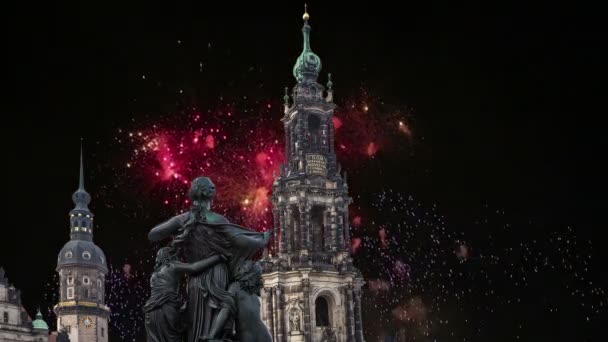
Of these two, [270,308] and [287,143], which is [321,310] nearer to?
[270,308]

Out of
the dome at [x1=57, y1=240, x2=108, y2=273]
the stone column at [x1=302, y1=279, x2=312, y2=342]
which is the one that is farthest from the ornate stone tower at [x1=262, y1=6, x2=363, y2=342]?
the dome at [x1=57, y1=240, x2=108, y2=273]

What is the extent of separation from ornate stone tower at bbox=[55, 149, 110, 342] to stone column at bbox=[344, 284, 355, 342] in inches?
1338

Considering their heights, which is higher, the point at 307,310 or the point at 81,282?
the point at 81,282

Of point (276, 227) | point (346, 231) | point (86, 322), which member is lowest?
point (86, 322)

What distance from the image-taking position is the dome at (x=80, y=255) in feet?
291

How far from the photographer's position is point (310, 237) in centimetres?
6297

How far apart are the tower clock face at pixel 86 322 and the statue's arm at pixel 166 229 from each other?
82.2 meters

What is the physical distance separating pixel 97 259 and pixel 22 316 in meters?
25.6

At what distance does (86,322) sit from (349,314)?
35.6 m

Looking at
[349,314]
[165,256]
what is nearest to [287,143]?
[349,314]

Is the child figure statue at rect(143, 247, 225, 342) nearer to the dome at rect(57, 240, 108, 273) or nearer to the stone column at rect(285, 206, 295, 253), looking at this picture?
the stone column at rect(285, 206, 295, 253)

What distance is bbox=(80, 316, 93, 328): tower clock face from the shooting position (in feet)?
290

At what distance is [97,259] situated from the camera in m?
90.3

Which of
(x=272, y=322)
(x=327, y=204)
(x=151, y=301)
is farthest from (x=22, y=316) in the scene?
(x=151, y=301)
